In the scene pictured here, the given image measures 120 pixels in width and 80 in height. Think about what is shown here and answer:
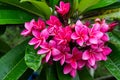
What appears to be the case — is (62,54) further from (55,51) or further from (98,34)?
(98,34)

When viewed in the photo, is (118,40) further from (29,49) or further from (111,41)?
(29,49)

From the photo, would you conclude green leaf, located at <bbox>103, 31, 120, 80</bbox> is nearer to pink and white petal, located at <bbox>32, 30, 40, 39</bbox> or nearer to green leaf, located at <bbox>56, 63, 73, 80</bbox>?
green leaf, located at <bbox>56, 63, 73, 80</bbox>

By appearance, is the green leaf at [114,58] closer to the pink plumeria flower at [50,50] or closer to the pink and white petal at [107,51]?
the pink and white petal at [107,51]

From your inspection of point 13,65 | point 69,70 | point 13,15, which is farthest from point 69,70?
point 13,15

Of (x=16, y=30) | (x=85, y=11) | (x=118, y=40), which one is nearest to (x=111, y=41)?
(x=118, y=40)

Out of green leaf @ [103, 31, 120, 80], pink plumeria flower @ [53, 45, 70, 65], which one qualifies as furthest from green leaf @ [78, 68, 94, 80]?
pink plumeria flower @ [53, 45, 70, 65]
